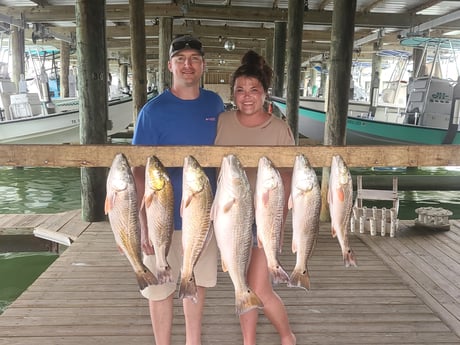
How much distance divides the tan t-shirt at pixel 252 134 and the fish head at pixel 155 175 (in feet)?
1.90

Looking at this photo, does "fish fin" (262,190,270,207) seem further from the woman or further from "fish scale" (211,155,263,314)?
the woman

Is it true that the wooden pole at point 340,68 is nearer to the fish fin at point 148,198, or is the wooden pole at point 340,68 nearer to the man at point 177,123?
the man at point 177,123

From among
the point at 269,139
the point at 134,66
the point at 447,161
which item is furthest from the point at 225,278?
the point at 134,66

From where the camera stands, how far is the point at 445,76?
45.0 feet

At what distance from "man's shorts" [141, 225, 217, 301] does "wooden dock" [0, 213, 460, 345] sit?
836 mm

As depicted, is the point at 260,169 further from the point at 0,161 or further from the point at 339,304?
the point at 339,304

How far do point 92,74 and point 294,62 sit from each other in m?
4.85

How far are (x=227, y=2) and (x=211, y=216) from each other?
1103 cm

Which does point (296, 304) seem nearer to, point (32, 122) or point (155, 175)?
point (155, 175)

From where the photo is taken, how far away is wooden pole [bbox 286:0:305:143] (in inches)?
363

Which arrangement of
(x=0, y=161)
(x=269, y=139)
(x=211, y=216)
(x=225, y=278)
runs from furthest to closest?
1. (x=225, y=278)
2. (x=269, y=139)
3. (x=0, y=161)
4. (x=211, y=216)

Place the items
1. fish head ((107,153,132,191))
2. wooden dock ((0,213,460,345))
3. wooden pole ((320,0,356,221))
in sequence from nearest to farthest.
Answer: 1. fish head ((107,153,132,191))
2. wooden dock ((0,213,460,345))
3. wooden pole ((320,0,356,221))

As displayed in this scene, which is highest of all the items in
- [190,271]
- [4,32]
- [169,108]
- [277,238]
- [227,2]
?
[227,2]

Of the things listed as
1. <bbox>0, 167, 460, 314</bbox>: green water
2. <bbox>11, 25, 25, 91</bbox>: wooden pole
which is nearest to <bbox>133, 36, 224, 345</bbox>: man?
<bbox>0, 167, 460, 314</bbox>: green water
